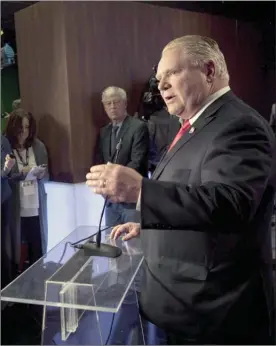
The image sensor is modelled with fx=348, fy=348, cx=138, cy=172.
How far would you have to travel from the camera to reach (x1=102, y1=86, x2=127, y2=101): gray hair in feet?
5.61

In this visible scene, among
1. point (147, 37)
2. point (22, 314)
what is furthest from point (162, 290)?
point (147, 37)

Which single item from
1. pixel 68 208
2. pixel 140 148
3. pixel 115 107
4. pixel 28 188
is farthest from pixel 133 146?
pixel 28 188

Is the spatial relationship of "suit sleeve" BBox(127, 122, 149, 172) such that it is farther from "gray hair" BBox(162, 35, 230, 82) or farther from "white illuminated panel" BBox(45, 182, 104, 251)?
"gray hair" BBox(162, 35, 230, 82)

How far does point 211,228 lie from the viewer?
0.52 metres

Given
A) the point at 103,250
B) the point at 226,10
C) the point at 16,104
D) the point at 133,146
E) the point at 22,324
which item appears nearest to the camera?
the point at 103,250

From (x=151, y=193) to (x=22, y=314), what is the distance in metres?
1.17

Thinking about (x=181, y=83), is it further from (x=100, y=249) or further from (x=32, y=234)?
(x=32, y=234)

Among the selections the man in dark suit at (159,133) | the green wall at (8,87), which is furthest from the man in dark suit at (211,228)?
the green wall at (8,87)

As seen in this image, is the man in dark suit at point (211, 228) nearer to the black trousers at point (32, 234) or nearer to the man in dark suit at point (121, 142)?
the man in dark suit at point (121, 142)

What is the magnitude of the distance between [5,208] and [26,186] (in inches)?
5.5

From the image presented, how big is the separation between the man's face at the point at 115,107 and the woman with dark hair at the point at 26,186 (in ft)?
1.22

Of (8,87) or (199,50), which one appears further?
(8,87)

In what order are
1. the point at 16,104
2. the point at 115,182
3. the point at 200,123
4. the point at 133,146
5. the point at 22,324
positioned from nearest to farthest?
the point at 115,182, the point at 200,123, the point at 22,324, the point at 133,146, the point at 16,104

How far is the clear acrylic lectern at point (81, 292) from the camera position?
26.1 inches
